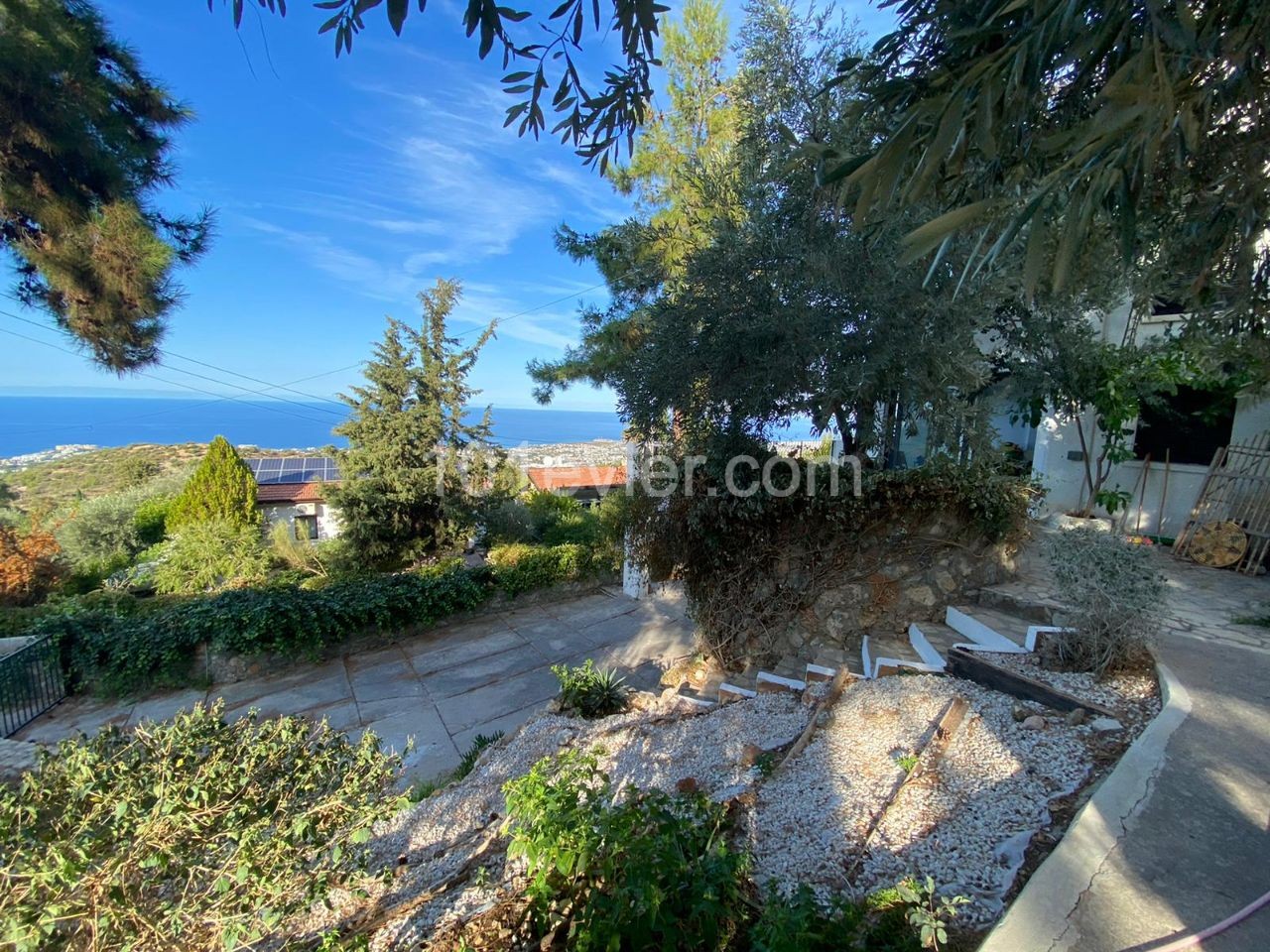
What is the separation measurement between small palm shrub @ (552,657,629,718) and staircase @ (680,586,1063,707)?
592mm

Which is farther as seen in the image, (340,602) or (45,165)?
(340,602)

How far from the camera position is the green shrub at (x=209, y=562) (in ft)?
28.5

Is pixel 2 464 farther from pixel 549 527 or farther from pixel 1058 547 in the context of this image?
pixel 1058 547

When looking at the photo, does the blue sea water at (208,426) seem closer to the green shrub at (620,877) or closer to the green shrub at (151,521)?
the green shrub at (151,521)

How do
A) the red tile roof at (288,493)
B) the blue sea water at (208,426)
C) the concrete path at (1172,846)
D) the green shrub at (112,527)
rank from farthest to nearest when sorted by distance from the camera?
the blue sea water at (208,426) → the red tile roof at (288,493) → the green shrub at (112,527) → the concrete path at (1172,846)

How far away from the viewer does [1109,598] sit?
121 inches

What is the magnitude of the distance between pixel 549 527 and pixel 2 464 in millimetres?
19969

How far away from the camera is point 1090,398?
5898 millimetres

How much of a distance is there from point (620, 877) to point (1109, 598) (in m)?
3.15

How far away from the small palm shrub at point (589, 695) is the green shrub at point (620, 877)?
2877mm

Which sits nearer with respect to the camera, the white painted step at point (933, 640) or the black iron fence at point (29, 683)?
the white painted step at point (933, 640)

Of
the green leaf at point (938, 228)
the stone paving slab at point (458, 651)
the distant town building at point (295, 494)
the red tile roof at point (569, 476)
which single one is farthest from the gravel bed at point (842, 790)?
the red tile roof at point (569, 476)

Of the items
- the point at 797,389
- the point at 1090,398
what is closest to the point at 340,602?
the point at 797,389

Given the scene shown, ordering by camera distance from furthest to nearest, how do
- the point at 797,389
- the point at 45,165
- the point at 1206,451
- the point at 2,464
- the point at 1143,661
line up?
the point at 2,464 → the point at 1206,451 → the point at 45,165 → the point at 797,389 → the point at 1143,661
